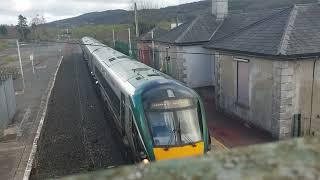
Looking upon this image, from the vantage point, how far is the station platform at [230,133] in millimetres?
15480

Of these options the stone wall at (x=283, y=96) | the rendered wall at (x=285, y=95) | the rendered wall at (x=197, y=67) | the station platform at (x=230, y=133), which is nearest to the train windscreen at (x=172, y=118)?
the station platform at (x=230, y=133)

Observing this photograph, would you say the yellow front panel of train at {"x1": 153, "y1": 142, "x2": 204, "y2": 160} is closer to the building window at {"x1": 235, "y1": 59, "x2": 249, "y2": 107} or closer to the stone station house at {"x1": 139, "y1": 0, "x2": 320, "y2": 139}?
the stone station house at {"x1": 139, "y1": 0, "x2": 320, "y2": 139}

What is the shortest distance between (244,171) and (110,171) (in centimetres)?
52

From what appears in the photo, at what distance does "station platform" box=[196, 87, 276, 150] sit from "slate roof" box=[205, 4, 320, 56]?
3.81 meters

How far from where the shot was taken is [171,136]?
10766 mm

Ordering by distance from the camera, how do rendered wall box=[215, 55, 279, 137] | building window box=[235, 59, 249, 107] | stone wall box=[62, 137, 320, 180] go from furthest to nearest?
building window box=[235, 59, 249, 107] → rendered wall box=[215, 55, 279, 137] → stone wall box=[62, 137, 320, 180]

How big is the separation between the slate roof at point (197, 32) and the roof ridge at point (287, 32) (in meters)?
8.60

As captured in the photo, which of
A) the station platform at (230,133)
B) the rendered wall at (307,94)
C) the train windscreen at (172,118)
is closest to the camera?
the train windscreen at (172,118)

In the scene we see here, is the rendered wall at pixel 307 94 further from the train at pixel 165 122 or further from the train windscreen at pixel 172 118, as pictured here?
the train windscreen at pixel 172 118

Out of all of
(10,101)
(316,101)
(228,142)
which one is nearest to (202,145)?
(228,142)

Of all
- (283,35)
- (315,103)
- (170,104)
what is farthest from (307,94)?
(170,104)

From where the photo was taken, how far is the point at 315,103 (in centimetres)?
1559

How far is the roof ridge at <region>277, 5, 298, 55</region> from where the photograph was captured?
1481cm

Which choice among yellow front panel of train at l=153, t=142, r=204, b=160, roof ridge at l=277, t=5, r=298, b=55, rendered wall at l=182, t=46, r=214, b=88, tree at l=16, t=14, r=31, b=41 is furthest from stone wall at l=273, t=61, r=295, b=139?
tree at l=16, t=14, r=31, b=41
